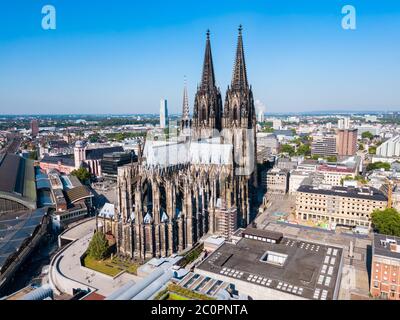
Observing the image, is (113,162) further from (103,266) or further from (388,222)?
(388,222)

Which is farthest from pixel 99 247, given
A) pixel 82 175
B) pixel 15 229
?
pixel 82 175

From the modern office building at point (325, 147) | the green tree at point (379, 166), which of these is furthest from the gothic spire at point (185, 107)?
the modern office building at point (325, 147)

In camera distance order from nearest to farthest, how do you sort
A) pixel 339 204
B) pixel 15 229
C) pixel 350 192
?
pixel 15 229 < pixel 339 204 < pixel 350 192

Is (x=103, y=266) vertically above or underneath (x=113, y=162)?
underneath

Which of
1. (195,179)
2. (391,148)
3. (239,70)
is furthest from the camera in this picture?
(391,148)

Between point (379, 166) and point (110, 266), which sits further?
point (379, 166)

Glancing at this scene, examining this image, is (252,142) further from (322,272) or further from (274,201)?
(322,272)

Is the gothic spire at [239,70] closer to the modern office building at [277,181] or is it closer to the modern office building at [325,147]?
the modern office building at [277,181]
